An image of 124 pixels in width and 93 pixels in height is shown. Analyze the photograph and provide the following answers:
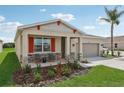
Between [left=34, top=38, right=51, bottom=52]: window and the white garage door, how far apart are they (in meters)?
7.16

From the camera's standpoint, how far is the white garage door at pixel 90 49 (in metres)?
23.1

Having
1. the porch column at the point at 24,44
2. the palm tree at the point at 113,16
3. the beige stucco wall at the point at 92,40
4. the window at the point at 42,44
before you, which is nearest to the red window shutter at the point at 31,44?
the window at the point at 42,44

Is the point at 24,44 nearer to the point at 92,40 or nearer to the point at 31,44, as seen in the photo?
the point at 31,44

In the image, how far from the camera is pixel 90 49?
23828 millimetres

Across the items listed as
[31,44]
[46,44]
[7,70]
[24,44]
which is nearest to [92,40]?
[46,44]

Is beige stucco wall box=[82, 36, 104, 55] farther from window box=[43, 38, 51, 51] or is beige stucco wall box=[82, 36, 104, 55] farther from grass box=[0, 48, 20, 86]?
grass box=[0, 48, 20, 86]

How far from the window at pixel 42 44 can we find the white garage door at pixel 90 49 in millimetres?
7157

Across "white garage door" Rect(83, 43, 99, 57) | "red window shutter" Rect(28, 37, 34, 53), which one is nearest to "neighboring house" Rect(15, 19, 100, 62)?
"red window shutter" Rect(28, 37, 34, 53)

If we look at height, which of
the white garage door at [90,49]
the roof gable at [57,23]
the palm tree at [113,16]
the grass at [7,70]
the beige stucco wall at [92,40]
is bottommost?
the grass at [7,70]

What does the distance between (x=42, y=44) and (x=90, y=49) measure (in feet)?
30.2

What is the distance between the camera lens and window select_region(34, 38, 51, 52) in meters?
16.3

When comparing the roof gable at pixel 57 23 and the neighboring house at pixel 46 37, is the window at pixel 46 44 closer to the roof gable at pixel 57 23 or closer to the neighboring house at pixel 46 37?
the neighboring house at pixel 46 37
